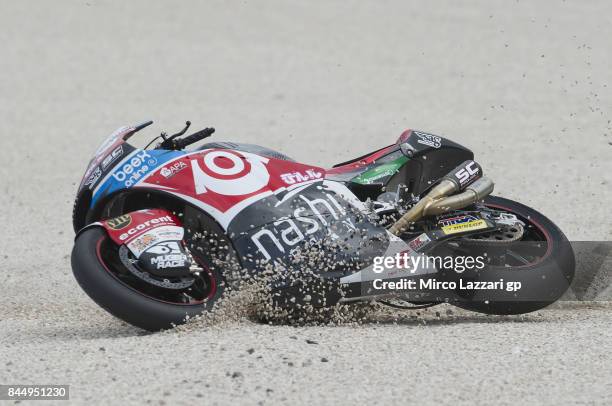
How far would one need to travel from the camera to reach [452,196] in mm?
5812

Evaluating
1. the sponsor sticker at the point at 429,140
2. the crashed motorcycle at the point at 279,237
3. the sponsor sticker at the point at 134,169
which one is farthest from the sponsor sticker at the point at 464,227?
the sponsor sticker at the point at 134,169

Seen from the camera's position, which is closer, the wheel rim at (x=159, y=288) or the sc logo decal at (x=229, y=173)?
the wheel rim at (x=159, y=288)

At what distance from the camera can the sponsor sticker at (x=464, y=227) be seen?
18.8ft

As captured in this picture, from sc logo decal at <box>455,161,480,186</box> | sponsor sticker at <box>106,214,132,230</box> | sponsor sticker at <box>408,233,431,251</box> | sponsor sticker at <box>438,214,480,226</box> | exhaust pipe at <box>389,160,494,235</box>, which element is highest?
sc logo decal at <box>455,161,480,186</box>

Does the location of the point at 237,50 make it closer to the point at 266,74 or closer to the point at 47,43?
the point at 266,74

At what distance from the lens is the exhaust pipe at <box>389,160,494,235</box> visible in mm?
5695

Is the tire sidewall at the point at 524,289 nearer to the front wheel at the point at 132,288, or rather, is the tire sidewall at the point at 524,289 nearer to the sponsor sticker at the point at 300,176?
the sponsor sticker at the point at 300,176

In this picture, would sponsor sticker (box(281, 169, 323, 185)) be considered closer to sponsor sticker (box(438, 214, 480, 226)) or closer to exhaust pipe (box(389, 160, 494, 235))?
exhaust pipe (box(389, 160, 494, 235))

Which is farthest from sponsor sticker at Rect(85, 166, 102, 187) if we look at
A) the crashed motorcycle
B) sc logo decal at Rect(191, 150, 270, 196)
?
sc logo decal at Rect(191, 150, 270, 196)

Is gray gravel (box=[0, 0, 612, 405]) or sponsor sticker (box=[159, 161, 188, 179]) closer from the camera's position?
gray gravel (box=[0, 0, 612, 405])

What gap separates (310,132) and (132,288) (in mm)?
7880

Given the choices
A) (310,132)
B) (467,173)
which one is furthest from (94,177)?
(310,132)

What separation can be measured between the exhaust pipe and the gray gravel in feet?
1.83

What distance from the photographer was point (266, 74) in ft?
51.2
